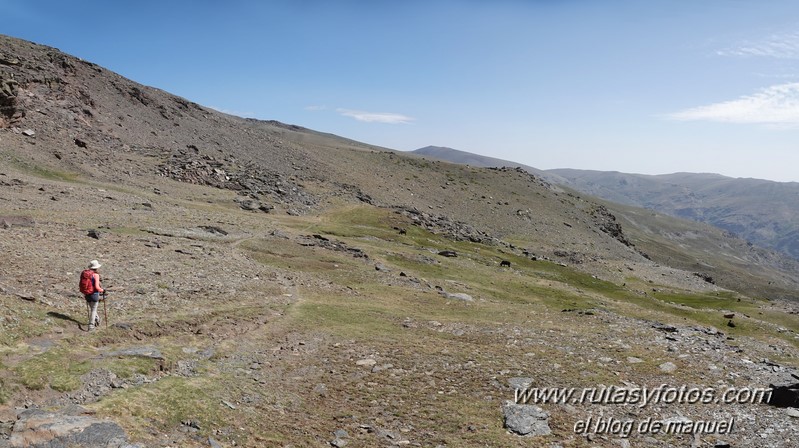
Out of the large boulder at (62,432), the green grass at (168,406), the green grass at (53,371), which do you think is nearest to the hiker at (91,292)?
the green grass at (53,371)

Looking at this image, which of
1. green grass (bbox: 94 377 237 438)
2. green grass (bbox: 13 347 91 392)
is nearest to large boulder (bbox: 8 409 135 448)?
green grass (bbox: 94 377 237 438)

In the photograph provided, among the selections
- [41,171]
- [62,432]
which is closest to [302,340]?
[62,432]

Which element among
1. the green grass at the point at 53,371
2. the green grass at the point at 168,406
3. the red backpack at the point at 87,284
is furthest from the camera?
the red backpack at the point at 87,284

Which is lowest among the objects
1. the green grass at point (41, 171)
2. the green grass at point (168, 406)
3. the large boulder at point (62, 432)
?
the green grass at point (168, 406)

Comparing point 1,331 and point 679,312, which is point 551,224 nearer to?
point 679,312

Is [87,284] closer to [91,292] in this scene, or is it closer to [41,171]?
[91,292]

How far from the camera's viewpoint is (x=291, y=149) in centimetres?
13512

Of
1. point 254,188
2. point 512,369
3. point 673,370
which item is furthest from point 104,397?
point 254,188

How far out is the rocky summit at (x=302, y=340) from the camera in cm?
1738

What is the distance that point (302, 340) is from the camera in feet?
90.3

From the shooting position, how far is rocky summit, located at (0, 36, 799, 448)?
17.4 metres

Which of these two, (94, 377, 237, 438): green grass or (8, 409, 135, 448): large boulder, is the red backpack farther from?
(8, 409, 135, 448): large boulder

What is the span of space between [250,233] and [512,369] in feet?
137

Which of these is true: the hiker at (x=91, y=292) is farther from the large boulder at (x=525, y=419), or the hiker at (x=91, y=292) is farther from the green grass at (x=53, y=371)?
the large boulder at (x=525, y=419)
